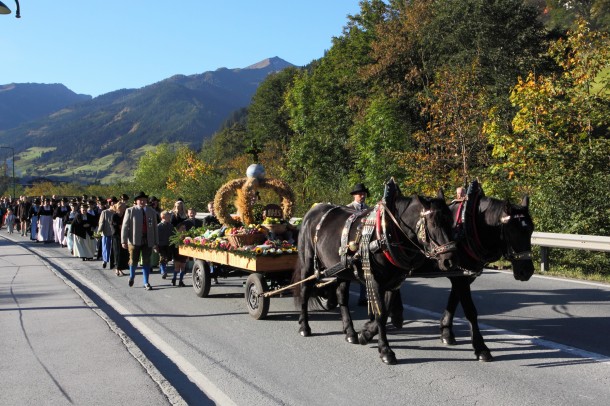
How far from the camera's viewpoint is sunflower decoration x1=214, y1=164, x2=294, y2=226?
415 inches

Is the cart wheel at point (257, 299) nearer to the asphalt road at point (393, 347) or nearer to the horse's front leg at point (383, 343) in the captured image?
the asphalt road at point (393, 347)

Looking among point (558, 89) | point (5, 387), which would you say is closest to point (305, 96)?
point (558, 89)

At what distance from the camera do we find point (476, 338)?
6496 mm

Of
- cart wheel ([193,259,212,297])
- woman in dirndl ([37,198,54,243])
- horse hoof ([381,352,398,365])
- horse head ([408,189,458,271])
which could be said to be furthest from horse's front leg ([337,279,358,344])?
woman in dirndl ([37,198,54,243])

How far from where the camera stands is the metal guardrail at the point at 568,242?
11.9 metres

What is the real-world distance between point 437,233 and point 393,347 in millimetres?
1816

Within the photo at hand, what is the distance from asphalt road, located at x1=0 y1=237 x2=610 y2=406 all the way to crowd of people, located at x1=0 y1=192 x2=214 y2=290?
1710 millimetres

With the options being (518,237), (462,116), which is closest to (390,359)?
(518,237)

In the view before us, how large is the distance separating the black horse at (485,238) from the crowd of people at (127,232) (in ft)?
24.5

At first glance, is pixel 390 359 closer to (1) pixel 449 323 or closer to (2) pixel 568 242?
(1) pixel 449 323

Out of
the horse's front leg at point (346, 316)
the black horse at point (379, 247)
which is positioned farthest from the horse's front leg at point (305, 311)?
the horse's front leg at point (346, 316)

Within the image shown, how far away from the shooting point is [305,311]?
804cm

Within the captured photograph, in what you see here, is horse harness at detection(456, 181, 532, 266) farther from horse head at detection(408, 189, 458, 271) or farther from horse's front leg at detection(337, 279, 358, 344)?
horse's front leg at detection(337, 279, 358, 344)

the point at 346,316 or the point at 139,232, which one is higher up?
the point at 139,232
